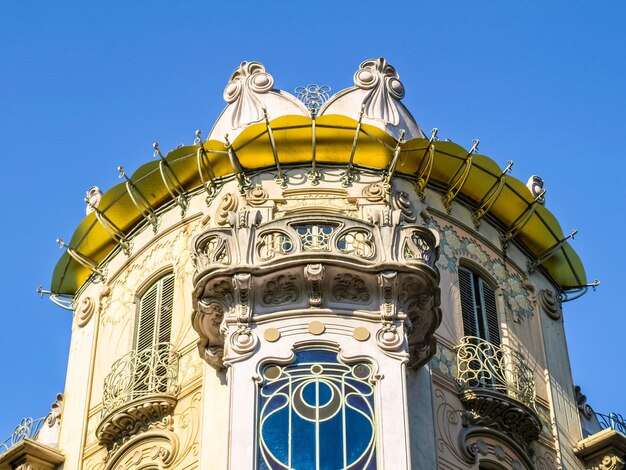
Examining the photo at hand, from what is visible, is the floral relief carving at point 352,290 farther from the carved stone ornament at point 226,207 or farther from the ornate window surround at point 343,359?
the carved stone ornament at point 226,207

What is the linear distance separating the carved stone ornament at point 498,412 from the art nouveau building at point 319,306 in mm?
35

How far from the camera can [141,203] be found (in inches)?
1363

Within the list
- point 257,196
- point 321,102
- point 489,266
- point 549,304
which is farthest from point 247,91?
point 549,304

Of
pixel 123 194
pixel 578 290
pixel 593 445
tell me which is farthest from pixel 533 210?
pixel 123 194

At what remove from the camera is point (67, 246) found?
117 feet

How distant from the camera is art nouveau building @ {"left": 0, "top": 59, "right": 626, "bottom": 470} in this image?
95.2ft

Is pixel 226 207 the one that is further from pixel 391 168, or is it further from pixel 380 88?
pixel 380 88

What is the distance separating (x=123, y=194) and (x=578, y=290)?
9272 mm

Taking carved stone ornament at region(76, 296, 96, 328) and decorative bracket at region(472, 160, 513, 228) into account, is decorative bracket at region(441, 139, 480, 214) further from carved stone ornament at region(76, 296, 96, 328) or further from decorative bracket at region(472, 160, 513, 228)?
carved stone ornament at region(76, 296, 96, 328)

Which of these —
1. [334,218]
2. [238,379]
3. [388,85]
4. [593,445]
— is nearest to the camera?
[238,379]

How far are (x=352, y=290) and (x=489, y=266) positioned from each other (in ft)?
16.6

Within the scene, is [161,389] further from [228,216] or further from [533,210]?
[533,210]

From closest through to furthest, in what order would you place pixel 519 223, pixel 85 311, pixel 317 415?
1. pixel 317 415
2. pixel 519 223
3. pixel 85 311

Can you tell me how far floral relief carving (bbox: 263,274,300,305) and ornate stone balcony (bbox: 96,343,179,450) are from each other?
2746 mm
